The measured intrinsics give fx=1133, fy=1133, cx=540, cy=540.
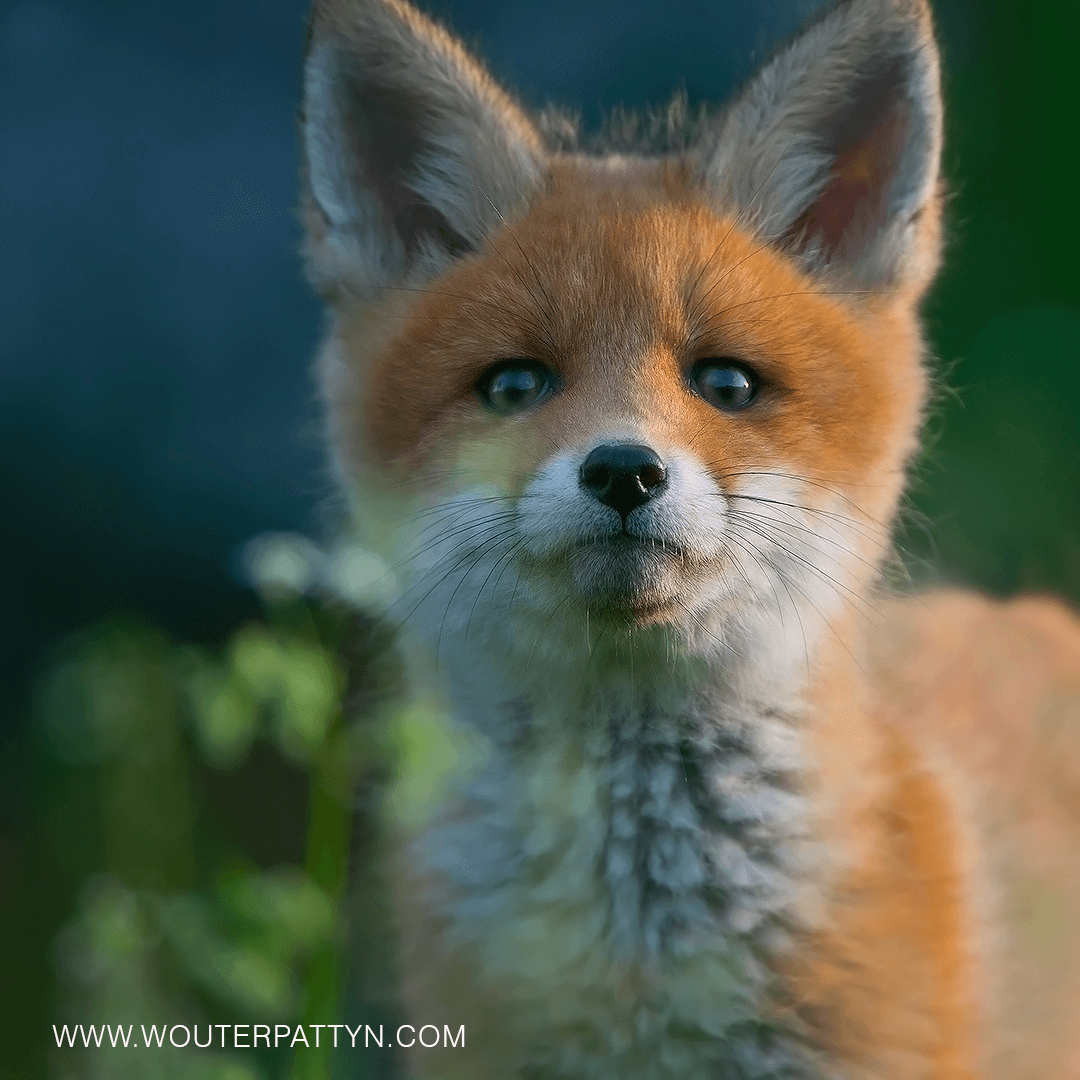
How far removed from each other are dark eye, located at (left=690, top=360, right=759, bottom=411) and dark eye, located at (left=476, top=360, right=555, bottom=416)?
198mm

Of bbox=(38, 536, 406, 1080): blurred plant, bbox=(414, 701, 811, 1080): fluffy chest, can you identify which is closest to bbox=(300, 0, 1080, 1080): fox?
bbox=(414, 701, 811, 1080): fluffy chest

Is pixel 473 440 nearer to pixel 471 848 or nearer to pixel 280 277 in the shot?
pixel 471 848

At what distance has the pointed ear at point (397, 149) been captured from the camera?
5.38 feet

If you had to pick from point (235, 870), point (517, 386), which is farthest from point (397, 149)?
point (235, 870)

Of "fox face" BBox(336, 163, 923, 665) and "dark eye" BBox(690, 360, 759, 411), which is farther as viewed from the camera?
"dark eye" BBox(690, 360, 759, 411)

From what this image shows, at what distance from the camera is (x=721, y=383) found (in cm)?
152

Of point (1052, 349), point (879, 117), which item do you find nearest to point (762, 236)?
point (879, 117)

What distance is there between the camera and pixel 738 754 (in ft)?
5.02

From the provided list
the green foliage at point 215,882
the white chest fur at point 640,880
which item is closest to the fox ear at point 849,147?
the white chest fur at point 640,880

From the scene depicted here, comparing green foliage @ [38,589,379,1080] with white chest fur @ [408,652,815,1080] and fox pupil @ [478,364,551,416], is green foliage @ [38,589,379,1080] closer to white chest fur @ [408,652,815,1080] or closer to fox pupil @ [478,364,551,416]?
white chest fur @ [408,652,815,1080]

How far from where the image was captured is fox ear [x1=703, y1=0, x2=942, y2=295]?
5.24 feet

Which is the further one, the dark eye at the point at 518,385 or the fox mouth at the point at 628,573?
the dark eye at the point at 518,385

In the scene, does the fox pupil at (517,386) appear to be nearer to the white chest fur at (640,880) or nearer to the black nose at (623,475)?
the black nose at (623,475)

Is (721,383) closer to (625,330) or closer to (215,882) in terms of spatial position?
(625,330)
